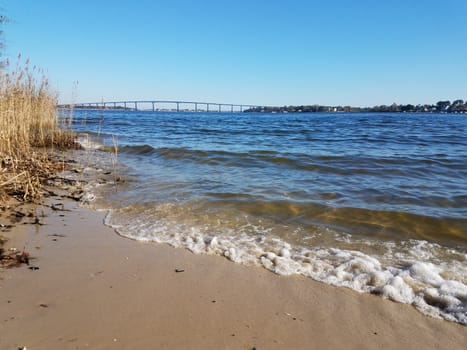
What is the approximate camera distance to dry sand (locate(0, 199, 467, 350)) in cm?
197

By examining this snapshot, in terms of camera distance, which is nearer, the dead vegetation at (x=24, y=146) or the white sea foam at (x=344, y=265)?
the white sea foam at (x=344, y=265)

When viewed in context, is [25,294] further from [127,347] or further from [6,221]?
[6,221]

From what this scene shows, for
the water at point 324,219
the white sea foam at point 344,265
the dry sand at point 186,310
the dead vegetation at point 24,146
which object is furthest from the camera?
the dead vegetation at point 24,146

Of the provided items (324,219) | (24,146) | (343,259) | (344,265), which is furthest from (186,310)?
(24,146)

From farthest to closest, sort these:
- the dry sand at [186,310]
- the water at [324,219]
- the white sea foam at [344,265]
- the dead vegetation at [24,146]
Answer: the dead vegetation at [24,146]
the water at [324,219]
the white sea foam at [344,265]
the dry sand at [186,310]

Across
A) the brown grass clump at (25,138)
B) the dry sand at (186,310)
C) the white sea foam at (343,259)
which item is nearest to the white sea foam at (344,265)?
the white sea foam at (343,259)

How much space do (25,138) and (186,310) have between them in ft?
25.7

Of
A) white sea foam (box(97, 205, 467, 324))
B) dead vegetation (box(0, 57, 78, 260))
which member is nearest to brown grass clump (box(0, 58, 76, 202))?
dead vegetation (box(0, 57, 78, 260))

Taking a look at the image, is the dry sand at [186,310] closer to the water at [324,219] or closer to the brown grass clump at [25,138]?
the water at [324,219]

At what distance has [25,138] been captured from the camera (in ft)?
25.8

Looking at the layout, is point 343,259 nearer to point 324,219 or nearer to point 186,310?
point 324,219

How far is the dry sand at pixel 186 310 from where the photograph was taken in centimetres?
197

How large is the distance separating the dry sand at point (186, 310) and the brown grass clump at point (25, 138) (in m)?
2.18

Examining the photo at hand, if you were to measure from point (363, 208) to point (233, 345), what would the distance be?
3.83 meters
